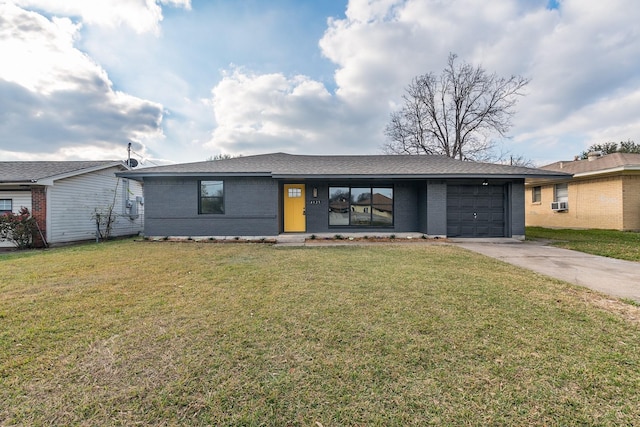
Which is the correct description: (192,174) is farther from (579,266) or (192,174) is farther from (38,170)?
(579,266)

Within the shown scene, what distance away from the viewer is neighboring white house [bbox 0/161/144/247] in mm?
10055

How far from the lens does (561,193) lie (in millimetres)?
15617

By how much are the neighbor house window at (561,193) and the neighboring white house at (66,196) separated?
2451 centimetres

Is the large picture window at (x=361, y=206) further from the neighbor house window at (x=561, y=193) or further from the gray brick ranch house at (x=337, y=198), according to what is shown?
the neighbor house window at (x=561, y=193)

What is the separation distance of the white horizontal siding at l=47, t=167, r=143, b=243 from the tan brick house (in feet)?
64.2

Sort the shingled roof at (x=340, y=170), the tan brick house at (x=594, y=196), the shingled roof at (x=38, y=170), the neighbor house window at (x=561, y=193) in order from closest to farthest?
the shingled roof at (x=340, y=170) < the shingled roof at (x=38, y=170) < the tan brick house at (x=594, y=196) < the neighbor house window at (x=561, y=193)

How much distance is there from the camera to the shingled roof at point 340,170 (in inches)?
378

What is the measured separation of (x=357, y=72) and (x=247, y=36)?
18.9 feet

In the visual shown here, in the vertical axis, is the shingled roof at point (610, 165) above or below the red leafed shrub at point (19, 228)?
above

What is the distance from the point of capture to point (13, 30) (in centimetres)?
793

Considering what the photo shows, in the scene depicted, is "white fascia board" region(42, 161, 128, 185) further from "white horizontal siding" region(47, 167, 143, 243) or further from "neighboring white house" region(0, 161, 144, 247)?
"white horizontal siding" region(47, 167, 143, 243)

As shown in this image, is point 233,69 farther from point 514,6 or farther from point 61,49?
point 514,6

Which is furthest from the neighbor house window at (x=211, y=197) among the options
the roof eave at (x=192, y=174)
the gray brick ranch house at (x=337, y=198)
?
the roof eave at (x=192, y=174)

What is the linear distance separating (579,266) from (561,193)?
13248mm
